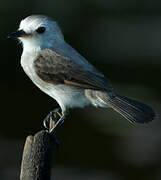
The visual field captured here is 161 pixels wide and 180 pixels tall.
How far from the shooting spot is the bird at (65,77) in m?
6.98

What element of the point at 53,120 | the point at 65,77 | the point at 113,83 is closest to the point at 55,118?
the point at 53,120

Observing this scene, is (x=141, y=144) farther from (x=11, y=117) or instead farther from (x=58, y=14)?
(x=58, y=14)

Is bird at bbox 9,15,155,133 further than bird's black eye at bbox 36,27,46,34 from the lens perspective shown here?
No

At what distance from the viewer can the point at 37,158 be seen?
5.39 meters

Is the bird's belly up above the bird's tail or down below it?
above

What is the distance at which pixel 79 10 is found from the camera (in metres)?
13.1

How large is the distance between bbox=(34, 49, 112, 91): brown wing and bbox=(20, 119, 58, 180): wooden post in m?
1.48

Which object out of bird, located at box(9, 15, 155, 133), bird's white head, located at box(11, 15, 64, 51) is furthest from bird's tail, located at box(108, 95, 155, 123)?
bird's white head, located at box(11, 15, 64, 51)

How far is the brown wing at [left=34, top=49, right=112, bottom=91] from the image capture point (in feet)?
22.9

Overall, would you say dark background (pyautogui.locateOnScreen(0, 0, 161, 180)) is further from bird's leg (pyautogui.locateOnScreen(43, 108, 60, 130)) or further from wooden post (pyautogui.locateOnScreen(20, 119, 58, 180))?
wooden post (pyautogui.locateOnScreen(20, 119, 58, 180))

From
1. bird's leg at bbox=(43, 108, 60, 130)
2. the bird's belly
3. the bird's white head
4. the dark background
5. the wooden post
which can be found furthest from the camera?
the dark background

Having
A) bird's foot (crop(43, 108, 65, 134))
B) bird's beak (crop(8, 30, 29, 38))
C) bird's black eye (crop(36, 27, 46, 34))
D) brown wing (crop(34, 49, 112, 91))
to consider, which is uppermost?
bird's black eye (crop(36, 27, 46, 34))

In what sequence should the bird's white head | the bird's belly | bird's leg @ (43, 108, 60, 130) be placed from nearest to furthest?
bird's leg @ (43, 108, 60, 130), the bird's belly, the bird's white head

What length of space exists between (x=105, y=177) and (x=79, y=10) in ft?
13.1
